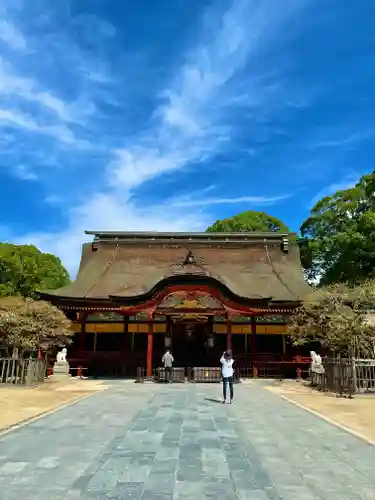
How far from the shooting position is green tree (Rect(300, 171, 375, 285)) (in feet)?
97.4

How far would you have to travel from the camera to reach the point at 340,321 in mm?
18625

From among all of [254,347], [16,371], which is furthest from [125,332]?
[16,371]

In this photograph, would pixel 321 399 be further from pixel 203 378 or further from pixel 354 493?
pixel 354 493

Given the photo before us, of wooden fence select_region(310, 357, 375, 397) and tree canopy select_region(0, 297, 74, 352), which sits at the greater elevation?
tree canopy select_region(0, 297, 74, 352)

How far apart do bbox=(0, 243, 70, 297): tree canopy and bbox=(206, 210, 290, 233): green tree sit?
1759 centimetres

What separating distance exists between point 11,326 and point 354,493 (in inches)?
669

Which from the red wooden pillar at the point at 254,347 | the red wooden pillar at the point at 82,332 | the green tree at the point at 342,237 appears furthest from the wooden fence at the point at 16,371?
the green tree at the point at 342,237

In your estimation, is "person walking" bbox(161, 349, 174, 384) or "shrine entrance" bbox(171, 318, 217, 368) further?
"shrine entrance" bbox(171, 318, 217, 368)

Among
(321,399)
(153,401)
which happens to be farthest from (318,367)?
(153,401)

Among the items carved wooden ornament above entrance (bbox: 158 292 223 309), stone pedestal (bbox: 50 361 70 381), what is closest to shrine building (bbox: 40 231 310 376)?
carved wooden ornament above entrance (bbox: 158 292 223 309)

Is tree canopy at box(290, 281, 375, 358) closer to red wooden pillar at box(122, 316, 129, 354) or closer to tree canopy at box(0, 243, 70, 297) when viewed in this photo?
red wooden pillar at box(122, 316, 129, 354)

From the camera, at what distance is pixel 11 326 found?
62.9 feet

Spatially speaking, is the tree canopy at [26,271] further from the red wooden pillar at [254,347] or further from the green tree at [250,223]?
the red wooden pillar at [254,347]

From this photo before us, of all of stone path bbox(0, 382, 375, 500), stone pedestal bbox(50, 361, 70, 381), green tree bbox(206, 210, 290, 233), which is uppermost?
green tree bbox(206, 210, 290, 233)
